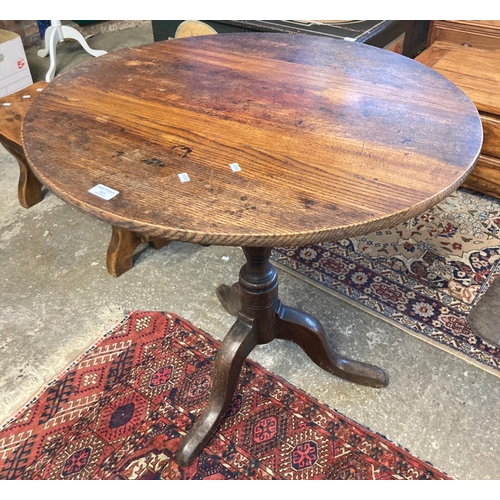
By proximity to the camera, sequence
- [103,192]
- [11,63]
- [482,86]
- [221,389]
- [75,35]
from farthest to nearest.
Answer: [75,35], [11,63], [482,86], [221,389], [103,192]

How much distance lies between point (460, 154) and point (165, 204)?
0.59 m

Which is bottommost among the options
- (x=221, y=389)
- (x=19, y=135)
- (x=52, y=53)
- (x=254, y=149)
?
(x=221, y=389)

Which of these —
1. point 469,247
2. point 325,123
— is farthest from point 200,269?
point 469,247

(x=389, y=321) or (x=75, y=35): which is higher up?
(x=75, y=35)

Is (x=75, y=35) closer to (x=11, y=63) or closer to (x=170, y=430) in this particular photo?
(x=11, y=63)

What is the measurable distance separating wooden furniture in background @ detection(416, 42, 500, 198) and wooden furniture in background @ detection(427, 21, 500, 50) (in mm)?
185

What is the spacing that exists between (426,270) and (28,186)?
1704mm

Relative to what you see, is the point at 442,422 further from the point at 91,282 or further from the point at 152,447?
the point at 91,282

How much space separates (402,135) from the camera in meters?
1.03

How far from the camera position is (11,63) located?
2762 mm

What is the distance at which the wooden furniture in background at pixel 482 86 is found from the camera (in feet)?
6.54

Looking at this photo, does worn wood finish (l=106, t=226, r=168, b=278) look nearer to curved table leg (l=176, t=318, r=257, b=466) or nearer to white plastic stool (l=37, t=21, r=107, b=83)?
curved table leg (l=176, t=318, r=257, b=466)

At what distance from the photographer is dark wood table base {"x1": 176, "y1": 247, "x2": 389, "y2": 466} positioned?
50.6 inches

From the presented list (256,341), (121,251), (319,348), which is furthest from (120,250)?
(319,348)
